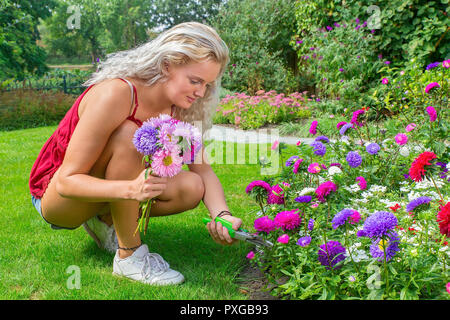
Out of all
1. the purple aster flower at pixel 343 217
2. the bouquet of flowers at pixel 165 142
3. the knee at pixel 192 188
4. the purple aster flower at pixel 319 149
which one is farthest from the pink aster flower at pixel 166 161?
the purple aster flower at pixel 319 149

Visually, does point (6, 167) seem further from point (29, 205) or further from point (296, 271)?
point (296, 271)

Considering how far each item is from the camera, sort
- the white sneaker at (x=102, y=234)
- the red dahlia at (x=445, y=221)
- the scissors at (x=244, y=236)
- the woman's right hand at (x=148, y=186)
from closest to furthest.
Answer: the red dahlia at (x=445, y=221) < the woman's right hand at (x=148, y=186) < the scissors at (x=244, y=236) < the white sneaker at (x=102, y=234)

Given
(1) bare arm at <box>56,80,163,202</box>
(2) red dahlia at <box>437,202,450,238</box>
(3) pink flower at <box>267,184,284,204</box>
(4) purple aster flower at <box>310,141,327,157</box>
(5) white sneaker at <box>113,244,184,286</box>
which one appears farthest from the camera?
(4) purple aster flower at <box>310,141,327,157</box>

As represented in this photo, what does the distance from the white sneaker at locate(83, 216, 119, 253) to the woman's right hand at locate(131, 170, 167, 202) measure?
2.43 ft

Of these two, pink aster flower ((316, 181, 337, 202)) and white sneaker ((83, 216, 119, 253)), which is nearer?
pink aster flower ((316, 181, 337, 202))

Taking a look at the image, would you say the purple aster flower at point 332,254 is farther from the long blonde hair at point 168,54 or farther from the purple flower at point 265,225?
the long blonde hair at point 168,54

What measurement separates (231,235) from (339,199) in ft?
2.21

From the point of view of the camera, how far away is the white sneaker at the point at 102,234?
216cm

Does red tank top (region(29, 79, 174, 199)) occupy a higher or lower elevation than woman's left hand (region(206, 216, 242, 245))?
higher

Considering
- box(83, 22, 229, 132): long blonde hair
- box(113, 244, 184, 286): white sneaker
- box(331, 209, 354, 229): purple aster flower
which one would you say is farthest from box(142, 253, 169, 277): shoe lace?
box(331, 209, 354, 229): purple aster flower

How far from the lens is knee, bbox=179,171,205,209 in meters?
2.07

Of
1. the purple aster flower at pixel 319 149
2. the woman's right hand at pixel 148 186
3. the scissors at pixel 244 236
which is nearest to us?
the woman's right hand at pixel 148 186

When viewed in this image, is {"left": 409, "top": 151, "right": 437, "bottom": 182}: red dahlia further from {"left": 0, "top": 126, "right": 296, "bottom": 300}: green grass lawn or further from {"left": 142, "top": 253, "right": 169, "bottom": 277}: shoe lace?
{"left": 142, "top": 253, "right": 169, "bottom": 277}: shoe lace

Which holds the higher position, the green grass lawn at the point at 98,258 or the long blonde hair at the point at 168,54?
the long blonde hair at the point at 168,54
